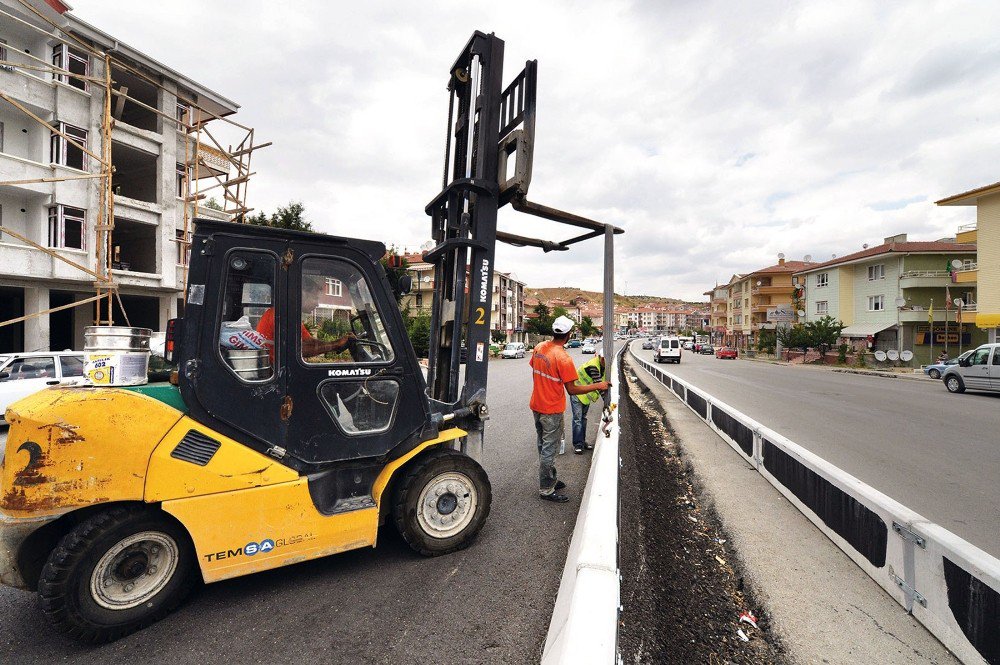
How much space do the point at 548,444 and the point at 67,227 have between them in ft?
63.4

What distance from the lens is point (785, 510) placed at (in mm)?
4539

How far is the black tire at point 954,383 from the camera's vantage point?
15.3m

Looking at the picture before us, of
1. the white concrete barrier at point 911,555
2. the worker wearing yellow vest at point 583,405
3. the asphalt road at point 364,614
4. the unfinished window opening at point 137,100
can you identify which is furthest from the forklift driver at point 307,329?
the unfinished window opening at point 137,100

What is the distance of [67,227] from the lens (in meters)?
15.7

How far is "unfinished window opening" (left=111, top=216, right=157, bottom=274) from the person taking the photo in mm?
18344

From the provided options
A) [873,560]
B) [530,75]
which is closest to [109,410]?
[530,75]

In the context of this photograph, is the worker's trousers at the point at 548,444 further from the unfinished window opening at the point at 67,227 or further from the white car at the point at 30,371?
the unfinished window opening at the point at 67,227

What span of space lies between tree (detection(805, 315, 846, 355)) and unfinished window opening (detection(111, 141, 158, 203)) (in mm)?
41191

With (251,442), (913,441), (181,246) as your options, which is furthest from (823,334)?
(251,442)

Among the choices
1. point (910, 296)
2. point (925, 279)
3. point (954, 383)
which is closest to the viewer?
point (954, 383)

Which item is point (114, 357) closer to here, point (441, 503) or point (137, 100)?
point (441, 503)

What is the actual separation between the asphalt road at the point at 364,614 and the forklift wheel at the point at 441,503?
15 cm

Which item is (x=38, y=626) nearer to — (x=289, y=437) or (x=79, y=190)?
(x=289, y=437)

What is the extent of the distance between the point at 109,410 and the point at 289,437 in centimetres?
94
